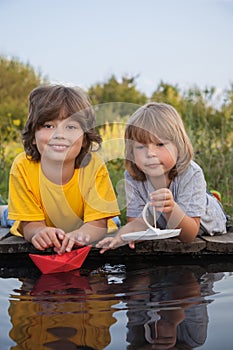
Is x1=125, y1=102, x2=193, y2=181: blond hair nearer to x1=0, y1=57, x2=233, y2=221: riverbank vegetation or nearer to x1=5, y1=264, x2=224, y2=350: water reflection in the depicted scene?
x1=0, y1=57, x2=233, y2=221: riverbank vegetation

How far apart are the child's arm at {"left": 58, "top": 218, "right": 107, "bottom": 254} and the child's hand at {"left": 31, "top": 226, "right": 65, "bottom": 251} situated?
0.02 metres

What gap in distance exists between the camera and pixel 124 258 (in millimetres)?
2402

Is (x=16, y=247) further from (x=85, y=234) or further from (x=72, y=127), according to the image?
(x=72, y=127)

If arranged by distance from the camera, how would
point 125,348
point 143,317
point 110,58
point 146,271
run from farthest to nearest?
1. point 110,58
2. point 146,271
3. point 143,317
4. point 125,348

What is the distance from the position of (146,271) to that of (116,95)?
7.11 metres

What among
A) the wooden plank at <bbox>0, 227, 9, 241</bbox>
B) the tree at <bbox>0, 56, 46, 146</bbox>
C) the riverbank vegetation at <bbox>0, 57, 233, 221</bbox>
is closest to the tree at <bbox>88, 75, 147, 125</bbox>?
the riverbank vegetation at <bbox>0, 57, 233, 221</bbox>

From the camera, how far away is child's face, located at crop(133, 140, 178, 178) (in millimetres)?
2227

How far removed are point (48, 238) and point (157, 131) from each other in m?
0.65

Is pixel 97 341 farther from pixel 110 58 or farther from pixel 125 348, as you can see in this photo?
pixel 110 58

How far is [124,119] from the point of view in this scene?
2.71 meters

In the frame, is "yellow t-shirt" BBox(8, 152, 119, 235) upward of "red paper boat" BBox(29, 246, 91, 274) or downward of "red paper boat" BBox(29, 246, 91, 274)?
upward

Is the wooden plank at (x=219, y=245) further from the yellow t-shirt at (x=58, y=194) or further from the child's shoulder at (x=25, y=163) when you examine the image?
the child's shoulder at (x=25, y=163)

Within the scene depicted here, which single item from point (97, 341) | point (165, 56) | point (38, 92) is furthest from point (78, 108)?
point (165, 56)

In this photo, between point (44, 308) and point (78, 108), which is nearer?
point (44, 308)
